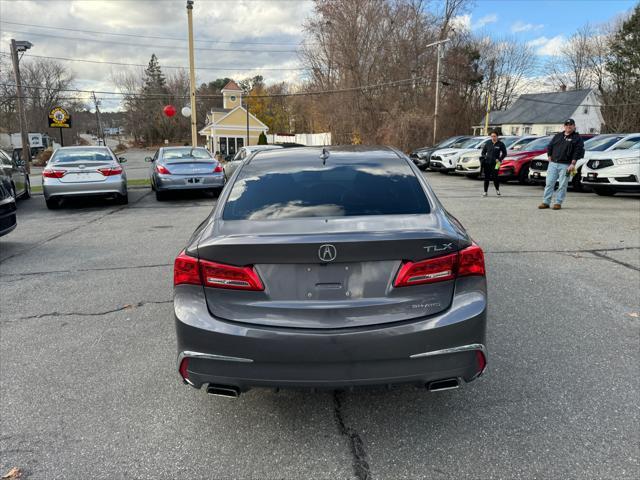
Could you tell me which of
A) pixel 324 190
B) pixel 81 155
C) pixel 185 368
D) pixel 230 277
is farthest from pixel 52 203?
pixel 230 277

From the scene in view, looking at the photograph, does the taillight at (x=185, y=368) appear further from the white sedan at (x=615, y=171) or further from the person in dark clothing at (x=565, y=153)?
the white sedan at (x=615, y=171)

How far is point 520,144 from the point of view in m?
18.8

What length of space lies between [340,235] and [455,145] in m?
21.1

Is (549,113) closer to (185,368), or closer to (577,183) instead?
(577,183)

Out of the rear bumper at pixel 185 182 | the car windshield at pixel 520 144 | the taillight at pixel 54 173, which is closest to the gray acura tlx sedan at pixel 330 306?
the taillight at pixel 54 173

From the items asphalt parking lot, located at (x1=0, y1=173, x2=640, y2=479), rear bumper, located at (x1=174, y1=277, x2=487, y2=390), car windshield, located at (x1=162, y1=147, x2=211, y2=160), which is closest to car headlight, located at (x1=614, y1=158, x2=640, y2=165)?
asphalt parking lot, located at (x1=0, y1=173, x2=640, y2=479)

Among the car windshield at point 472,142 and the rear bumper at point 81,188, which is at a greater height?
the car windshield at point 472,142

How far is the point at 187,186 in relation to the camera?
12648 mm

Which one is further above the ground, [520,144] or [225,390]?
[520,144]

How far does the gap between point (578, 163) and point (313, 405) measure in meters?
13.3

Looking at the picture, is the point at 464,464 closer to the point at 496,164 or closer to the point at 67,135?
the point at 496,164

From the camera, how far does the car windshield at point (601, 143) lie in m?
13.8

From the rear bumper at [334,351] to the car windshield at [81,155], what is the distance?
10.7 m

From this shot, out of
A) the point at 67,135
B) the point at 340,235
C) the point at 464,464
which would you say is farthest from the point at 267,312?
the point at 67,135
